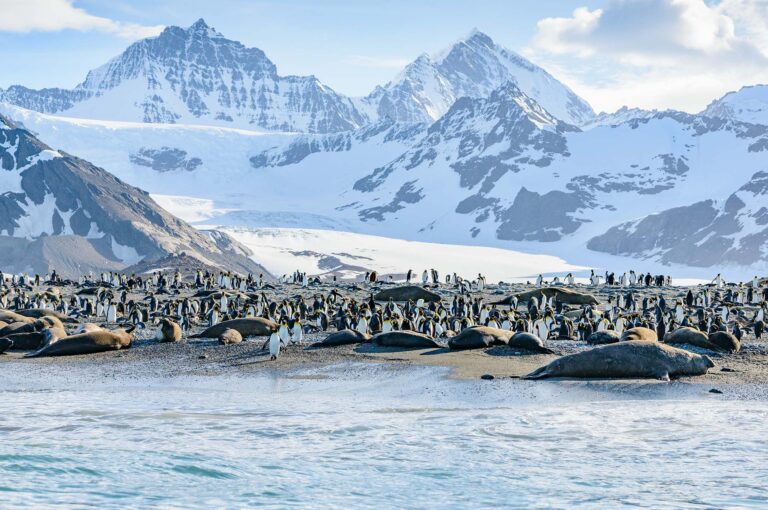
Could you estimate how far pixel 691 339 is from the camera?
2178 cm

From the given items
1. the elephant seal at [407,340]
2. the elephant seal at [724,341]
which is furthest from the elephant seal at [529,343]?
the elephant seal at [724,341]

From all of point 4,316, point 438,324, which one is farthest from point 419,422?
point 4,316

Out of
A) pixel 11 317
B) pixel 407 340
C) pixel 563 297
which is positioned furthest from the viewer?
pixel 563 297

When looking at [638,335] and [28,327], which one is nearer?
[638,335]

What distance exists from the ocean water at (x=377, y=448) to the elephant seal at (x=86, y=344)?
4.23 m

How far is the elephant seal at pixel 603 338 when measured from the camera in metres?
23.1

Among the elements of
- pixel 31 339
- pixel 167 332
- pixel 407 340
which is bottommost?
pixel 31 339

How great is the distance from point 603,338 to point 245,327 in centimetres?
921

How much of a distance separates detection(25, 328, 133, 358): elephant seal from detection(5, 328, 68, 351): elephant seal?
341 mm

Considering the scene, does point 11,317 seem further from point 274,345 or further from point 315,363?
point 315,363

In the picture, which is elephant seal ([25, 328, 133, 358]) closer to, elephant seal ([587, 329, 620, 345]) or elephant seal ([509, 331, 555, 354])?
elephant seal ([509, 331, 555, 354])

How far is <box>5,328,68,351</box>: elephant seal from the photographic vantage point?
2423 centimetres

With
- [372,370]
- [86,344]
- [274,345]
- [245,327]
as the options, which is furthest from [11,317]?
[372,370]

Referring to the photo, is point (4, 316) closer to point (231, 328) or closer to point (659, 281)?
point (231, 328)
